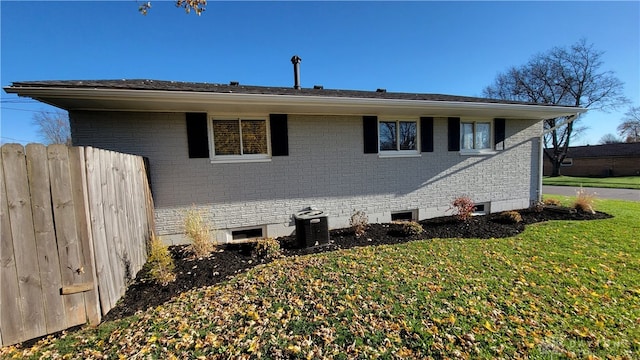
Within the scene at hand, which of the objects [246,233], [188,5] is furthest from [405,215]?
[188,5]

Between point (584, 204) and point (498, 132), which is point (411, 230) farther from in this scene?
point (584, 204)

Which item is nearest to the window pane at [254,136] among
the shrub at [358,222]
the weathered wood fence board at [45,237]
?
the shrub at [358,222]

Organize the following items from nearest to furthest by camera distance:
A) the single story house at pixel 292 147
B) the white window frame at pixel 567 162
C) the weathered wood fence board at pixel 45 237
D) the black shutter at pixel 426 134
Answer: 1. the weathered wood fence board at pixel 45 237
2. the single story house at pixel 292 147
3. the black shutter at pixel 426 134
4. the white window frame at pixel 567 162

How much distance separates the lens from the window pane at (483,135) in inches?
307

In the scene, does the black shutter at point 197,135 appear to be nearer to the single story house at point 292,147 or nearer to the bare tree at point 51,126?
the single story house at point 292,147

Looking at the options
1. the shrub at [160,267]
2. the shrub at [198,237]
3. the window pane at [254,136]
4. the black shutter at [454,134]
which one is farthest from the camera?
the black shutter at [454,134]

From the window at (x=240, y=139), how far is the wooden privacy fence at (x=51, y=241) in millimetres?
2738

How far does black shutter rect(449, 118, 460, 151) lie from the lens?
23.8ft

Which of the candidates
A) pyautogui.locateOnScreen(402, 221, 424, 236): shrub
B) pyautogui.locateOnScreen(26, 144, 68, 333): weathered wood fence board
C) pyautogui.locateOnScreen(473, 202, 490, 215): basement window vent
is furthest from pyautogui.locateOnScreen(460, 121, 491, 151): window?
pyautogui.locateOnScreen(26, 144, 68, 333): weathered wood fence board

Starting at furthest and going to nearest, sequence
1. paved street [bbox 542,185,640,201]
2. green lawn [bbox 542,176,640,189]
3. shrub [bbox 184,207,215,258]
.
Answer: green lawn [bbox 542,176,640,189] < paved street [bbox 542,185,640,201] < shrub [bbox 184,207,215,258]

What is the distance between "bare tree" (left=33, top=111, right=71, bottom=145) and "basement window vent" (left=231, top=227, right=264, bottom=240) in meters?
26.4

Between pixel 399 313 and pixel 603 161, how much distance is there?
4087cm

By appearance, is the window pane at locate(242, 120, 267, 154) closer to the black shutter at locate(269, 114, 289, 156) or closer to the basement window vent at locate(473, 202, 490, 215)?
the black shutter at locate(269, 114, 289, 156)

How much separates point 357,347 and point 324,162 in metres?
4.47
